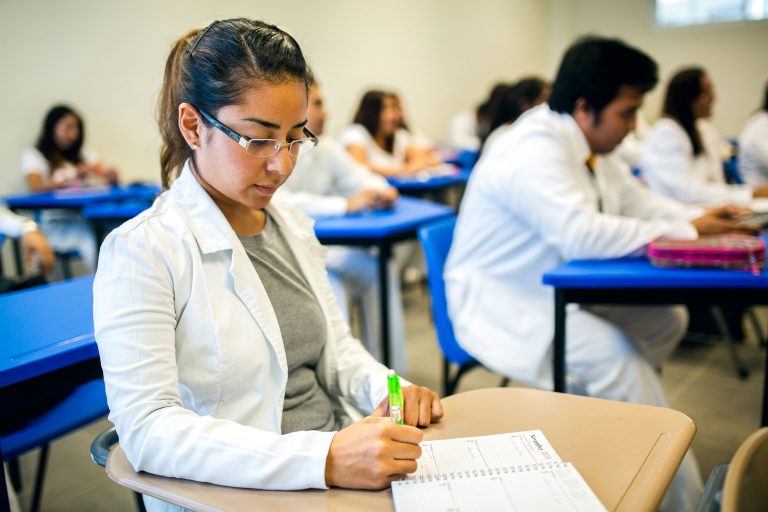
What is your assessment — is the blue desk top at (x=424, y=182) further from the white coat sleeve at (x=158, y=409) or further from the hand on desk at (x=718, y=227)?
the white coat sleeve at (x=158, y=409)

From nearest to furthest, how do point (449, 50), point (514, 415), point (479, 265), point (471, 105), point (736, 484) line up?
1. point (736, 484)
2. point (514, 415)
3. point (479, 265)
4. point (449, 50)
5. point (471, 105)

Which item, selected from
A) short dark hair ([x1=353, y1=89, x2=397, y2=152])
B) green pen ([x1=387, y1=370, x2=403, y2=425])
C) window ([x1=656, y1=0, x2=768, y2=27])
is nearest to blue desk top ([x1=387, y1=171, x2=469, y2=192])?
short dark hair ([x1=353, y1=89, x2=397, y2=152])

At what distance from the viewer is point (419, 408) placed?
989mm

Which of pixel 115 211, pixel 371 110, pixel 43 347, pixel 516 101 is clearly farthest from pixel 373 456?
pixel 371 110

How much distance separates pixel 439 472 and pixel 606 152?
1.57 metres

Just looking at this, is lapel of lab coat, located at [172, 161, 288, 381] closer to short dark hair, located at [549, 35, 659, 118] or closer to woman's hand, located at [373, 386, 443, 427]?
woman's hand, located at [373, 386, 443, 427]

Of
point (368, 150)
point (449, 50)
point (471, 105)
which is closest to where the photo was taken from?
point (368, 150)

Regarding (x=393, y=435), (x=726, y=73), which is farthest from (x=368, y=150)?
(x=726, y=73)

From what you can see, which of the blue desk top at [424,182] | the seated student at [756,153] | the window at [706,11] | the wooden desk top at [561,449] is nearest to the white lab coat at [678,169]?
the seated student at [756,153]

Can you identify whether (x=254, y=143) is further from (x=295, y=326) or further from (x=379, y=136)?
(x=379, y=136)

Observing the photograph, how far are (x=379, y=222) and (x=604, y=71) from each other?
95 cm

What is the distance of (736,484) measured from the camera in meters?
0.66

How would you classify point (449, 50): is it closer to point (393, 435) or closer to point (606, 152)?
point (606, 152)

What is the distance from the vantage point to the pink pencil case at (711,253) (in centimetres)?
154
